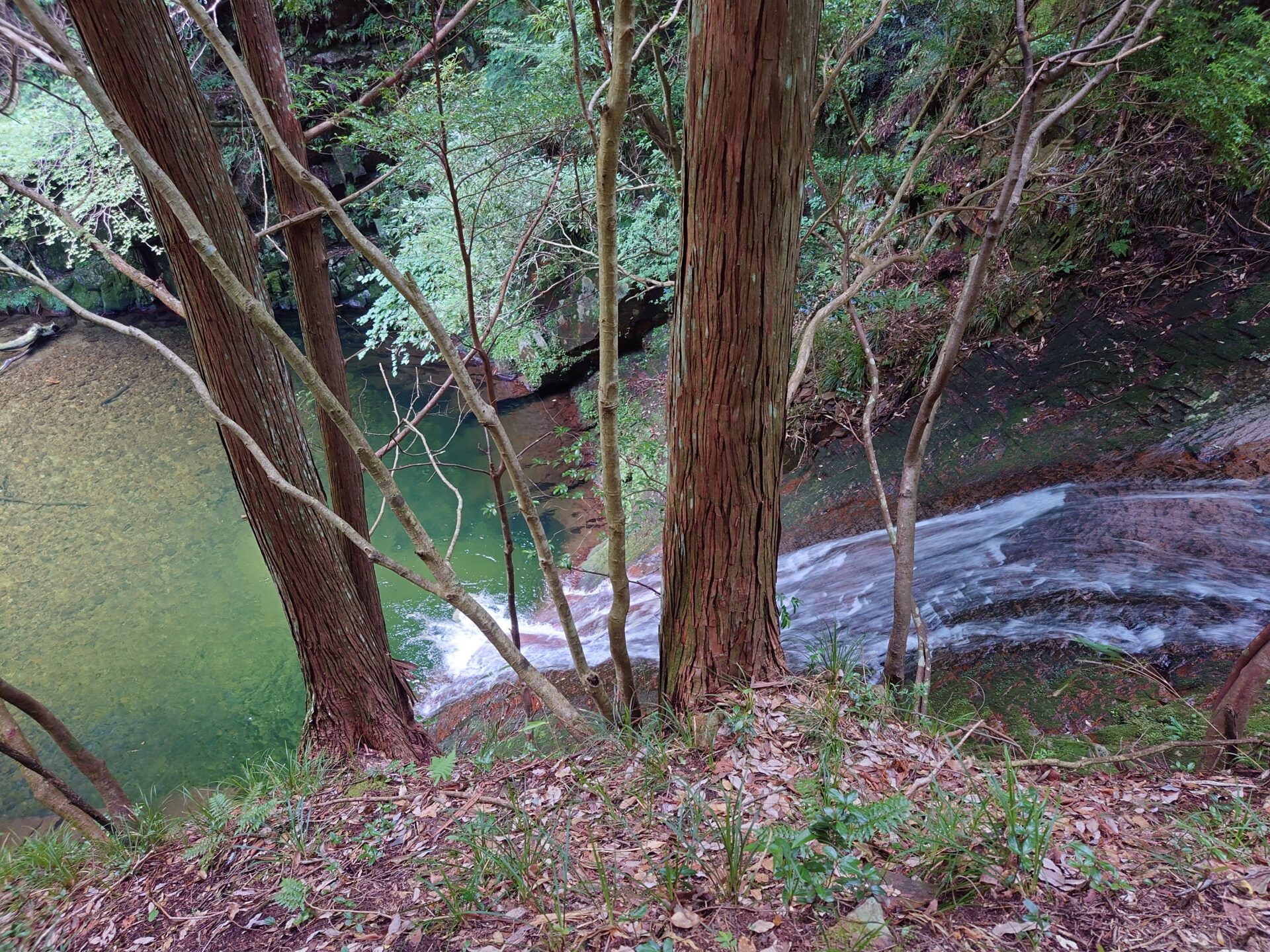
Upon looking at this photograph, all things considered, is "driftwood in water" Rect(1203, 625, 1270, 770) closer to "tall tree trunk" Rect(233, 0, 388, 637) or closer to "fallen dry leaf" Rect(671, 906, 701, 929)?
"fallen dry leaf" Rect(671, 906, 701, 929)

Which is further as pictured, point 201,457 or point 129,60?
point 201,457

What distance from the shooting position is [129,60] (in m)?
2.54

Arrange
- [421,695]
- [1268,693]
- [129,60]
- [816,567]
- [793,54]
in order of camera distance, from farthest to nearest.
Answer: [421,695] → [816,567] → [1268,693] → [129,60] → [793,54]

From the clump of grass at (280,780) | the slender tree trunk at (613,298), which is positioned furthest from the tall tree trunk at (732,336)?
the clump of grass at (280,780)

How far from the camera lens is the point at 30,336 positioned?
44.3ft

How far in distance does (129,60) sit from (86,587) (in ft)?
22.7

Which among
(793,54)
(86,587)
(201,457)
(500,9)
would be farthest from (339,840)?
(500,9)

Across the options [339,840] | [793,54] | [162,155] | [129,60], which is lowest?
[339,840]

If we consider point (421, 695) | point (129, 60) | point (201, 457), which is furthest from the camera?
point (201, 457)

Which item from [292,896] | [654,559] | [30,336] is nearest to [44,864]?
[292,896]

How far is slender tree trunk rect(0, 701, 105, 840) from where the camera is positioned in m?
2.82

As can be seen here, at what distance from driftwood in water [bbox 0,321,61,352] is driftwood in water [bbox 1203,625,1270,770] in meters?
18.1

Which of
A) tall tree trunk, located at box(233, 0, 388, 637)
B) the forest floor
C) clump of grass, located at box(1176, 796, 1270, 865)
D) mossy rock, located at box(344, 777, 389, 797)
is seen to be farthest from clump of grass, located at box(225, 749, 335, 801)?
clump of grass, located at box(1176, 796, 1270, 865)

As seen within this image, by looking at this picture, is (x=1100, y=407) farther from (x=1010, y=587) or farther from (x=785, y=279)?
(x=785, y=279)
